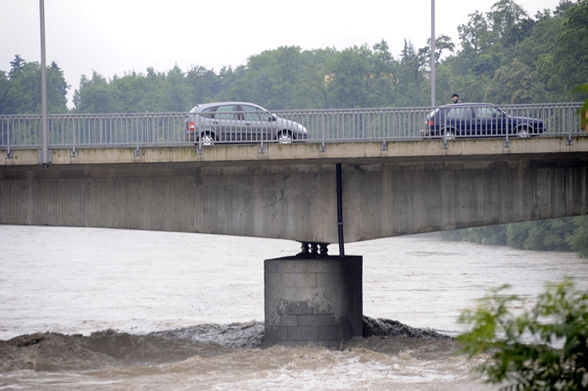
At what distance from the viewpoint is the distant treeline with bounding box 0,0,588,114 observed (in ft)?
283

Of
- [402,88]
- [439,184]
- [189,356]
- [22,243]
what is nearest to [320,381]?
[189,356]

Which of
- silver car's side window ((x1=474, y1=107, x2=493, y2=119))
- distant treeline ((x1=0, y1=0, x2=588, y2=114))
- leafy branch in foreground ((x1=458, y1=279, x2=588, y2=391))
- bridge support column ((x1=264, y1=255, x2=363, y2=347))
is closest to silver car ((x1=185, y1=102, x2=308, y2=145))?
bridge support column ((x1=264, y1=255, x2=363, y2=347))

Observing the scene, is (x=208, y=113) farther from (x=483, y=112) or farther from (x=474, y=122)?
(x=483, y=112)

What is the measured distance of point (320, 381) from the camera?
19500 mm

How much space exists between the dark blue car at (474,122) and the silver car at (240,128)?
3.47 m

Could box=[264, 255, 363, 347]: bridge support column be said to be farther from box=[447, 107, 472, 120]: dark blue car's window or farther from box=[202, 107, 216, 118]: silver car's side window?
box=[447, 107, 472, 120]: dark blue car's window

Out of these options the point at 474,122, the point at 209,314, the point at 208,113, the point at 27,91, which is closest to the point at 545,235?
the point at 209,314

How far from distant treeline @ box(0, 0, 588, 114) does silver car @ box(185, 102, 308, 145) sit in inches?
1985

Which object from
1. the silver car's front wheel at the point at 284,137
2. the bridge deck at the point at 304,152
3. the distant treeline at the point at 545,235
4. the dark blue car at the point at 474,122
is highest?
the dark blue car at the point at 474,122

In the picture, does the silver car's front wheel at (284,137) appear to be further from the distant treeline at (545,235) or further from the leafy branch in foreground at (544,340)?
the distant treeline at (545,235)

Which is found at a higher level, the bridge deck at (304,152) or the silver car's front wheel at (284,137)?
the silver car's front wheel at (284,137)

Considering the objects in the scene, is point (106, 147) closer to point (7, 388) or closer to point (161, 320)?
point (7, 388)

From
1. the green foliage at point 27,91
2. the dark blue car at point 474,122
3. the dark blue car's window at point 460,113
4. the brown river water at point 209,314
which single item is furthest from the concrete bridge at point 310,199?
the green foliage at point 27,91

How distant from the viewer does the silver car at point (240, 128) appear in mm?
23094
